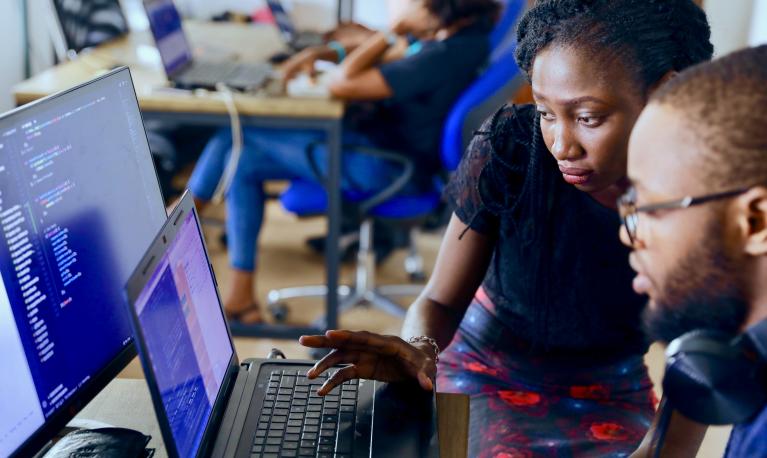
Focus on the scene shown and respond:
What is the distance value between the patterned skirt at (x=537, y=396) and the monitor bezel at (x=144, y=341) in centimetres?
39

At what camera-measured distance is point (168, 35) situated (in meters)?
2.57

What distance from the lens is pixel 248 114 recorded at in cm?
237

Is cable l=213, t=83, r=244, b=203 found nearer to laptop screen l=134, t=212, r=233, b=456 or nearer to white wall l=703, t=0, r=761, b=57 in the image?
laptop screen l=134, t=212, r=233, b=456

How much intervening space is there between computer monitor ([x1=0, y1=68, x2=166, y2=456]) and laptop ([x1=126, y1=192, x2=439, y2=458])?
5 centimetres

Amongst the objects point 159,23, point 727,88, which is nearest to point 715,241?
point 727,88

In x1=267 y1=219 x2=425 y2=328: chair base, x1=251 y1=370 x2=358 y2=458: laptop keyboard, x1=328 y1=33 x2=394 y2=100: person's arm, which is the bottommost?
x1=267 y1=219 x2=425 y2=328: chair base

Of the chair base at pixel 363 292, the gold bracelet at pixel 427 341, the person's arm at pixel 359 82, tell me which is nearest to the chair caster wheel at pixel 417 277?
the chair base at pixel 363 292

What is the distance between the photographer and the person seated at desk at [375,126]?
2.43 meters

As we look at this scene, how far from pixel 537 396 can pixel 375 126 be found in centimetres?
136

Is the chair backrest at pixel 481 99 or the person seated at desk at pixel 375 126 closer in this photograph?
the chair backrest at pixel 481 99

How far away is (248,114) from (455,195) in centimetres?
109

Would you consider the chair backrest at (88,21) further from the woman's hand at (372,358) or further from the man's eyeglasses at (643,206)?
the man's eyeglasses at (643,206)

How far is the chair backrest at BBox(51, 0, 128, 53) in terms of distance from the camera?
2764 millimetres

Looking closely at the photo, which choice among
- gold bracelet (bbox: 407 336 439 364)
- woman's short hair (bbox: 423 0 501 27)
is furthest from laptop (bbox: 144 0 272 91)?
gold bracelet (bbox: 407 336 439 364)
